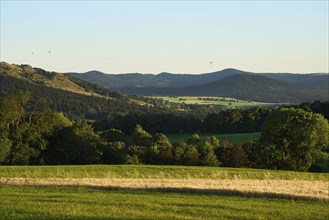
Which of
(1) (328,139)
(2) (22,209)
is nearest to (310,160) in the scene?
(1) (328,139)

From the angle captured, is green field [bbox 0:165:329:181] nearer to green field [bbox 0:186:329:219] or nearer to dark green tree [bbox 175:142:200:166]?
green field [bbox 0:186:329:219]

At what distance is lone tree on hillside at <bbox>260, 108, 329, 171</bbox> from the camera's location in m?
65.1

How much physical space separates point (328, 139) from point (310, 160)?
4019 mm

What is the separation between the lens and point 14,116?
6231 cm

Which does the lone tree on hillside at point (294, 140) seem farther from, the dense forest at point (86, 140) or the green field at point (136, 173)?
the green field at point (136, 173)

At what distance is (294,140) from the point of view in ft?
217

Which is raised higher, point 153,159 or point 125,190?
point 125,190

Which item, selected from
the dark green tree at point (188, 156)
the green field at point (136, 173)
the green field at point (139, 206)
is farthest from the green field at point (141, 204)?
the dark green tree at point (188, 156)

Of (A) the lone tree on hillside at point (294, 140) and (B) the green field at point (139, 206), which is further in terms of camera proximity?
(A) the lone tree on hillside at point (294, 140)

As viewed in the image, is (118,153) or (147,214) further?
(118,153)

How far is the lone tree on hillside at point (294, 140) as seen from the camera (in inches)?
2562

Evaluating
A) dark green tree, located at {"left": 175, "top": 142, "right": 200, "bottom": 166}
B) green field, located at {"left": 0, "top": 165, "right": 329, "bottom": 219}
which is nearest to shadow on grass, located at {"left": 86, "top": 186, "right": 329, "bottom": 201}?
green field, located at {"left": 0, "top": 165, "right": 329, "bottom": 219}

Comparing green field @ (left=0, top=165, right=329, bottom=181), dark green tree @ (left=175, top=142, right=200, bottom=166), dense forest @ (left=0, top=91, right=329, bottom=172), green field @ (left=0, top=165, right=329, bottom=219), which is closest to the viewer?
green field @ (left=0, top=165, right=329, bottom=219)

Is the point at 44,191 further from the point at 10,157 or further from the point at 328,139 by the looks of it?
the point at 328,139
